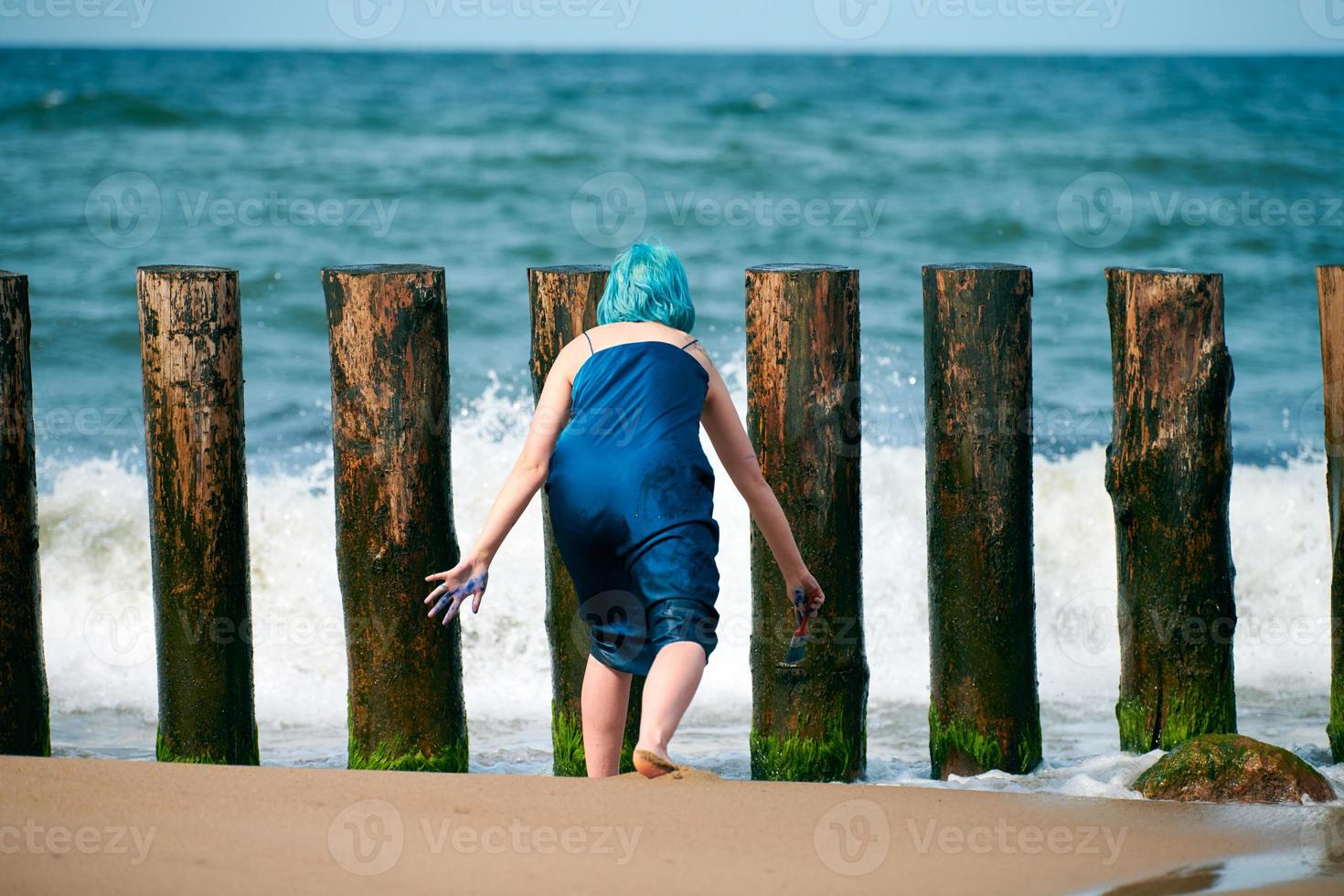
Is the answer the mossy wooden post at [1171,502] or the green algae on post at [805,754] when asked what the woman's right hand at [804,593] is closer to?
the green algae on post at [805,754]

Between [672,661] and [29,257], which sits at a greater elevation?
[29,257]

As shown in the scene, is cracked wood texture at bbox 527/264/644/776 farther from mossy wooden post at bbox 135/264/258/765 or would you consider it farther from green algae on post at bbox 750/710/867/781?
mossy wooden post at bbox 135/264/258/765

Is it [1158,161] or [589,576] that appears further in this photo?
[1158,161]

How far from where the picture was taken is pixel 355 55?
32125 millimetres

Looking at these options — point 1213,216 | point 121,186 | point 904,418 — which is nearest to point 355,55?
point 121,186

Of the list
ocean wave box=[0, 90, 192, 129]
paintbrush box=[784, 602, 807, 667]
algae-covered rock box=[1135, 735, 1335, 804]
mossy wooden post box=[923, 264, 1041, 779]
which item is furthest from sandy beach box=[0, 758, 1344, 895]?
ocean wave box=[0, 90, 192, 129]

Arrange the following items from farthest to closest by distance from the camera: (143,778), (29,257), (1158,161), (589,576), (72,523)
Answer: (1158,161) → (29,257) → (72,523) → (589,576) → (143,778)

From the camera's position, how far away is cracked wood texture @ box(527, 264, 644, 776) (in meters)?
3.84

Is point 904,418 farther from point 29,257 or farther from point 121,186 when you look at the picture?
point 121,186

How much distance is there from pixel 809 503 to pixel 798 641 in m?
0.37

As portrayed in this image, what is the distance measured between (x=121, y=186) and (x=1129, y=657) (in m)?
14.3

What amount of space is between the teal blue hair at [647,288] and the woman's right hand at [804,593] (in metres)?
0.70

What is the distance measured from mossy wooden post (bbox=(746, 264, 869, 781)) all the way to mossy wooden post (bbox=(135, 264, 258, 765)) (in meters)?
1.37

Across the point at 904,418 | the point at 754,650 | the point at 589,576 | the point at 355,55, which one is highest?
the point at 355,55
